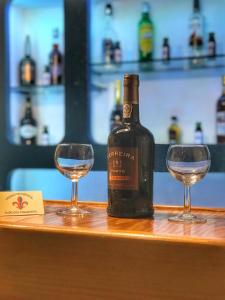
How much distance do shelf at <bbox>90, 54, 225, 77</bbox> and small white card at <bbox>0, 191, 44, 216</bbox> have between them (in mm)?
1359

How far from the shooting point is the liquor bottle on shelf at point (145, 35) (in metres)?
2.25

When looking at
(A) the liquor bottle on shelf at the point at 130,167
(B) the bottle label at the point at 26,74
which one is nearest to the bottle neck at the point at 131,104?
(A) the liquor bottle on shelf at the point at 130,167

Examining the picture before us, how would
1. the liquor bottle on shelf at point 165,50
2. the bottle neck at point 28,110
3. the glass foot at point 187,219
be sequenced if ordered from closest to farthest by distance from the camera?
the glass foot at point 187,219 → the liquor bottle on shelf at point 165,50 → the bottle neck at point 28,110

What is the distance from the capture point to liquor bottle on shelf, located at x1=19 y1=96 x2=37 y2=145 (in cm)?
246

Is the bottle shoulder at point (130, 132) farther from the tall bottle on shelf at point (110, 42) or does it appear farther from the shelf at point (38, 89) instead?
the shelf at point (38, 89)

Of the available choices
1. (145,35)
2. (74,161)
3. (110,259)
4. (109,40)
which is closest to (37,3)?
(109,40)

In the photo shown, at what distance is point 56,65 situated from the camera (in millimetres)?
2426

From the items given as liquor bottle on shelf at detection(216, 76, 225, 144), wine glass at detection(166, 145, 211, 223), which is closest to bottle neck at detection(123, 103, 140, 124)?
wine glass at detection(166, 145, 211, 223)

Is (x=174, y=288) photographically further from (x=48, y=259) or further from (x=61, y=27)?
(x=61, y=27)

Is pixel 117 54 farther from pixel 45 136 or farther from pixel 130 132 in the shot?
pixel 130 132

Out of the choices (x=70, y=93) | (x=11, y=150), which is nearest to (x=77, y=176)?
(x=70, y=93)

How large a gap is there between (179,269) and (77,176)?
34cm

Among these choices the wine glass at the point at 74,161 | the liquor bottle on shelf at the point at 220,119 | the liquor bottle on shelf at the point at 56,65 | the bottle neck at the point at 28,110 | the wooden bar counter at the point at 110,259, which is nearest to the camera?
the wooden bar counter at the point at 110,259

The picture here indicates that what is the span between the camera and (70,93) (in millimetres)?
2197
